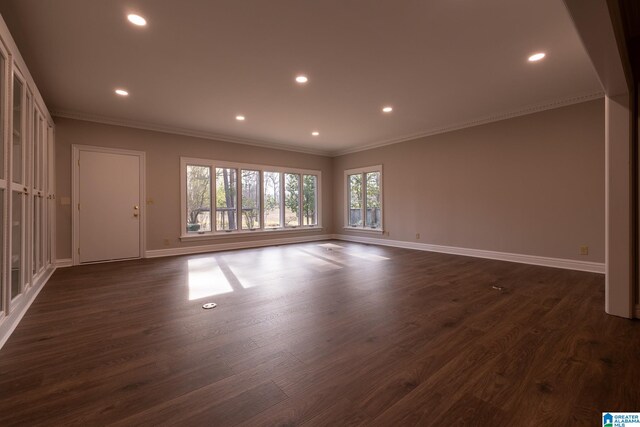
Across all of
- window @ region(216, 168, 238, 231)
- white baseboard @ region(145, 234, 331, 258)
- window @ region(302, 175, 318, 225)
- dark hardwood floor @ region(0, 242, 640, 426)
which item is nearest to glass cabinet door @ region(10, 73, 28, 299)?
dark hardwood floor @ region(0, 242, 640, 426)

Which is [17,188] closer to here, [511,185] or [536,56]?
[536,56]

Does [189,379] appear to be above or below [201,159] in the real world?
below

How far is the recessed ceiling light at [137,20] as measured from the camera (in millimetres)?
2479

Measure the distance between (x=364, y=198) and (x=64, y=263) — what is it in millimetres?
6583

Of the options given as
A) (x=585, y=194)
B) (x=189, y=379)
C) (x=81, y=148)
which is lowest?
(x=189, y=379)

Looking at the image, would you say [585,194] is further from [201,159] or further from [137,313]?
[201,159]

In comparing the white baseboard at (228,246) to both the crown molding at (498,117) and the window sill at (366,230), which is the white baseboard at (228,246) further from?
the crown molding at (498,117)

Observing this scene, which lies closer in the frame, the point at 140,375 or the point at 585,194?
the point at 140,375

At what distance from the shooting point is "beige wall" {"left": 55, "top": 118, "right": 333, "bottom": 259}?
16.0 feet

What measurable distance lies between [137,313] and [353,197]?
6.34 m

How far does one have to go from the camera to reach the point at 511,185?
199 inches

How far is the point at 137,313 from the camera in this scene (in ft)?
8.99

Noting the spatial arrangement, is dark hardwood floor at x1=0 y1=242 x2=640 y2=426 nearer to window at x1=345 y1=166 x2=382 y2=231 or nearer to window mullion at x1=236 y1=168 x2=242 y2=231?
window mullion at x1=236 y1=168 x2=242 y2=231

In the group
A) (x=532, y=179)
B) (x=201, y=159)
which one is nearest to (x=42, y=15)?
(x=201, y=159)
